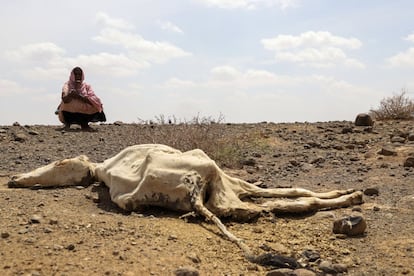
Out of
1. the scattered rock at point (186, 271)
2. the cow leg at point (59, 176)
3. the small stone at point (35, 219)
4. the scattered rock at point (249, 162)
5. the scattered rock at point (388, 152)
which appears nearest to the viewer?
the scattered rock at point (186, 271)

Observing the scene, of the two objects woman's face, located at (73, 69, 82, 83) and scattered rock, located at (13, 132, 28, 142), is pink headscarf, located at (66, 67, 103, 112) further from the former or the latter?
scattered rock, located at (13, 132, 28, 142)

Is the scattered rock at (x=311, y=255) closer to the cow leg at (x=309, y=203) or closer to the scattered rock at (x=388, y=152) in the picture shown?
the cow leg at (x=309, y=203)

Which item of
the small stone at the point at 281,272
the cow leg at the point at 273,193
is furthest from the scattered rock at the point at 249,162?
the small stone at the point at 281,272

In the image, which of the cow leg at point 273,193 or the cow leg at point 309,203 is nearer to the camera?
the cow leg at point 309,203

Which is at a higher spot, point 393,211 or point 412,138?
point 412,138

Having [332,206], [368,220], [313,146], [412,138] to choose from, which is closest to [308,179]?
[332,206]

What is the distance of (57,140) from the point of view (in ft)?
36.0

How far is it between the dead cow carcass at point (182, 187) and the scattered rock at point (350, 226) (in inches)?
26.6

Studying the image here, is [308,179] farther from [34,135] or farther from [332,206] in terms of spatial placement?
[34,135]

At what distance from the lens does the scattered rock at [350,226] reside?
15.8 feet

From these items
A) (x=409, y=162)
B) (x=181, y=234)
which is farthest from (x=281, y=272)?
(x=409, y=162)

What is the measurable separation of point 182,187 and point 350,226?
1472 millimetres

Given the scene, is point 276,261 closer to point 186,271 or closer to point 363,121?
point 186,271

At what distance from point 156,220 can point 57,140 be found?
6.71 m
